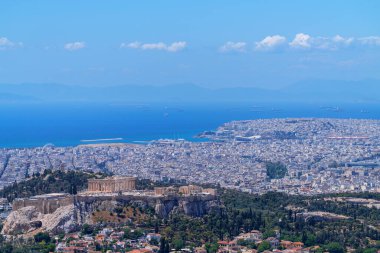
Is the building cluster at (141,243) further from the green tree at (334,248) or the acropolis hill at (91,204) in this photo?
the acropolis hill at (91,204)

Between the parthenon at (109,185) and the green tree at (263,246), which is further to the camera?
the parthenon at (109,185)

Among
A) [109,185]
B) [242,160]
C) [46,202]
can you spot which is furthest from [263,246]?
[242,160]

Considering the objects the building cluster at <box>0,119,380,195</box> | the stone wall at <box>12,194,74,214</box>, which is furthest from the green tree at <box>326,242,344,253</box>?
the building cluster at <box>0,119,380,195</box>

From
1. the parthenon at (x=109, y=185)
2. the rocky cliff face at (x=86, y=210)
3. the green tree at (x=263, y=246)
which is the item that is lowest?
the green tree at (x=263, y=246)

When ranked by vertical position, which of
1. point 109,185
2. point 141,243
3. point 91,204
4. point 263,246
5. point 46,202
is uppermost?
point 109,185

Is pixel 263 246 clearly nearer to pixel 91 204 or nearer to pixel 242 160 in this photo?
pixel 91 204

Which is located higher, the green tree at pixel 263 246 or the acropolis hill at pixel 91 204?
the acropolis hill at pixel 91 204

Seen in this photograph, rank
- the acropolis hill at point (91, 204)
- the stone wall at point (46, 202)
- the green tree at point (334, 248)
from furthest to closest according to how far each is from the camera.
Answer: the stone wall at point (46, 202) < the acropolis hill at point (91, 204) < the green tree at point (334, 248)

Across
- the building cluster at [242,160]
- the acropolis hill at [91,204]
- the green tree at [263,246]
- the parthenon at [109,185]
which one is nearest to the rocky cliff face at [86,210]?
the acropolis hill at [91,204]
